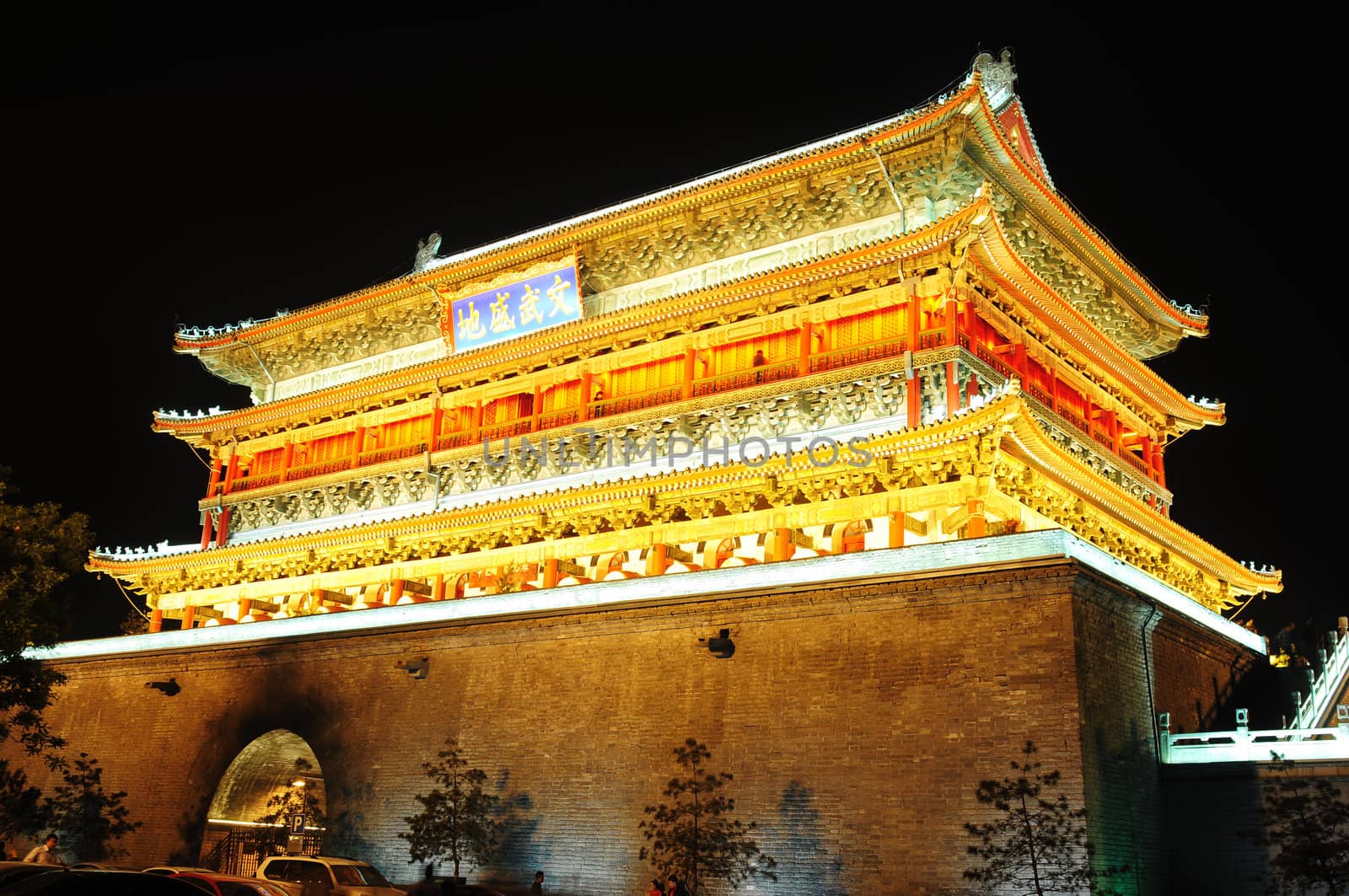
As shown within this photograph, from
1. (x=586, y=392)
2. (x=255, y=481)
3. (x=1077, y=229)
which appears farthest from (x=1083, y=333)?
(x=255, y=481)

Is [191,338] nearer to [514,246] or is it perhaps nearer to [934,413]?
[514,246]

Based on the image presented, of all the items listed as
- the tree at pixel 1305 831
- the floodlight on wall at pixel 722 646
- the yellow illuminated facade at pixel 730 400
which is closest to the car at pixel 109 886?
the floodlight on wall at pixel 722 646

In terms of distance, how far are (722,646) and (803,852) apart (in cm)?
288

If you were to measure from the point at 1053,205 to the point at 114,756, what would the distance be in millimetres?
19508

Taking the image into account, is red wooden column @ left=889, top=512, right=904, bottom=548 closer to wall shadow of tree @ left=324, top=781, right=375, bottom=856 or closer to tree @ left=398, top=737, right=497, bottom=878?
tree @ left=398, top=737, right=497, bottom=878

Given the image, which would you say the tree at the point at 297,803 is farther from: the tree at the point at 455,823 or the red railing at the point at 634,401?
the red railing at the point at 634,401

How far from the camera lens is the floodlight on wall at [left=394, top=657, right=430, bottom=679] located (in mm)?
19234

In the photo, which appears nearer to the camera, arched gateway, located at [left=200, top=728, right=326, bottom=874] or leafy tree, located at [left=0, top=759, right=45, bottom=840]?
leafy tree, located at [left=0, top=759, right=45, bottom=840]

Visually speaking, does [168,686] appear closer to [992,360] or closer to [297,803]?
[297,803]

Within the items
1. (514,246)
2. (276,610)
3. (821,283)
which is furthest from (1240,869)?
(276,610)

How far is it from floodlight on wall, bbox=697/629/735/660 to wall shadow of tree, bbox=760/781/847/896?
2.04m

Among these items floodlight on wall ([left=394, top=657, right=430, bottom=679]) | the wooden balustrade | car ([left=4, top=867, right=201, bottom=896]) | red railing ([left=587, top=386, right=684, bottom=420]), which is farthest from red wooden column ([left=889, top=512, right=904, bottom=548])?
car ([left=4, top=867, right=201, bottom=896])

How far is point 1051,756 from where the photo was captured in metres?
13.5

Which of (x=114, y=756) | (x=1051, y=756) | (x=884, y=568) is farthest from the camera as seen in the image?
(x=114, y=756)
